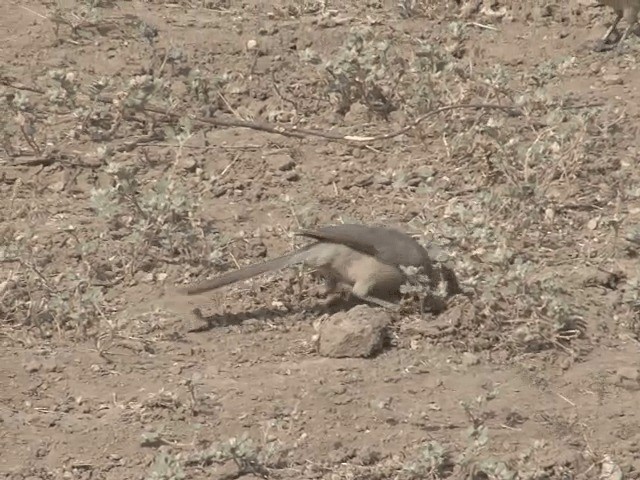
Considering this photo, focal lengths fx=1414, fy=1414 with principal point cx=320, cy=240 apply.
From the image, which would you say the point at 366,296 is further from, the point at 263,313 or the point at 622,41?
the point at 622,41

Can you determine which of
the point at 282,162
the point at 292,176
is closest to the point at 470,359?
the point at 292,176

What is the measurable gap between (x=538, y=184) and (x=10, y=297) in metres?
2.37

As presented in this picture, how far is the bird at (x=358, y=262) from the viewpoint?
530 centimetres

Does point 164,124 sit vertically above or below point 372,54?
below

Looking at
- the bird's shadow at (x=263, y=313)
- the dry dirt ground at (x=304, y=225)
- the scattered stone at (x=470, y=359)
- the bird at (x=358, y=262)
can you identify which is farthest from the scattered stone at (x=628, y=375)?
the bird's shadow at (x=263, y=313)

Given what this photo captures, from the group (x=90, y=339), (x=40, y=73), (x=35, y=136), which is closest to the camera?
(x=90, y=339)

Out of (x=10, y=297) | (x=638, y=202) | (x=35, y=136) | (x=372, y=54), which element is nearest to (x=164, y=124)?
(x=35, y=136)

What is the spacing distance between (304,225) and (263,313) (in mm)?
615

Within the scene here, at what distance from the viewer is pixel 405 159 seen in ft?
21.5

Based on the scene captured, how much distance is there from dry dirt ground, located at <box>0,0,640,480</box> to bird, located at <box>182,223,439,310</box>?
4.6 inches

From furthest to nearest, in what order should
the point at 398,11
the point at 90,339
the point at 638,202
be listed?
1. the point at 398,11
2. the point at 638,202
3. the point at 90,339

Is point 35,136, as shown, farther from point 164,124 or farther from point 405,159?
point 405,159

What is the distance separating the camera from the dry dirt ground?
460 centimetres

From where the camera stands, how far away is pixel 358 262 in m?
5.32
